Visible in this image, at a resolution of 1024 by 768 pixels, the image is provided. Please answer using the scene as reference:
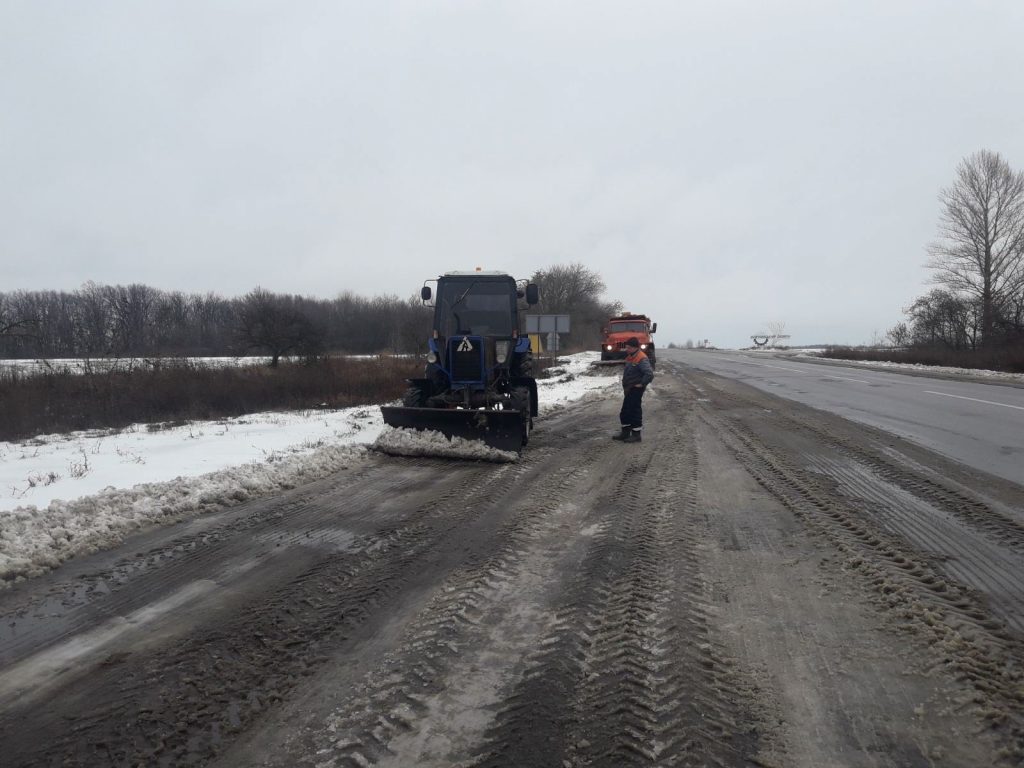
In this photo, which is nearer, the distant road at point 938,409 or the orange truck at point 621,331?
the distant road at point 938,409

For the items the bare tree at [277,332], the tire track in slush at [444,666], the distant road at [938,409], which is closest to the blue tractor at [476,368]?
the tire track in slush at [444,666]

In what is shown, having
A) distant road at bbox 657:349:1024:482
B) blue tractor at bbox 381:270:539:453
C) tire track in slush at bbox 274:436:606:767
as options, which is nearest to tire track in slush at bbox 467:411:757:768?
tire track in slush at bbox 274:436:606:767

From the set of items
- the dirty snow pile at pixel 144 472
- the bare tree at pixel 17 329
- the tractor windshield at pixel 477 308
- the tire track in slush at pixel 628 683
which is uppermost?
the bare tree at pixel 17 329

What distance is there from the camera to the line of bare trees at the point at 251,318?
119 ft

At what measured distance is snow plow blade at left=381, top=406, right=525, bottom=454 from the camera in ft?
28.5

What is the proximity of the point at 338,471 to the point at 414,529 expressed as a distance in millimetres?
2874

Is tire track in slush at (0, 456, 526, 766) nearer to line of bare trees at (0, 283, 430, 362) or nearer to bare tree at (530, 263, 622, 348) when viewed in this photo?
line of bare trees at (0, 283, 430, 362)

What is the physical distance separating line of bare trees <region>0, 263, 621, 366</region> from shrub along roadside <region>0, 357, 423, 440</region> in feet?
36.4

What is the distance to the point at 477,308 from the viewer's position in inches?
412

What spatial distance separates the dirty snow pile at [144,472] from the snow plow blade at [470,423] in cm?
22

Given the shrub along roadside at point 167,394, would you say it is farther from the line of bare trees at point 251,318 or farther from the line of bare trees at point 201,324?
the line of bare trees at point 251,318

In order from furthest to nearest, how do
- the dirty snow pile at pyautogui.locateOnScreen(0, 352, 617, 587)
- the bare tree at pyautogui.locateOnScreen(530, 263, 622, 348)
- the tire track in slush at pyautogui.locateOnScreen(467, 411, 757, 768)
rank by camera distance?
the bare tree at pyautogui.locateOnScreen(530, 263, 622, 348), the dirty snow pile at pyautogui.locateOnScreen(0, 352, 617, 587), the tire track in slush at pyautogui.locateOnScreen(467, 411, 757, 768)

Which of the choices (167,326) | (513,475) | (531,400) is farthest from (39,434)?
(167,326)

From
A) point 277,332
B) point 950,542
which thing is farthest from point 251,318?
point 950,542
